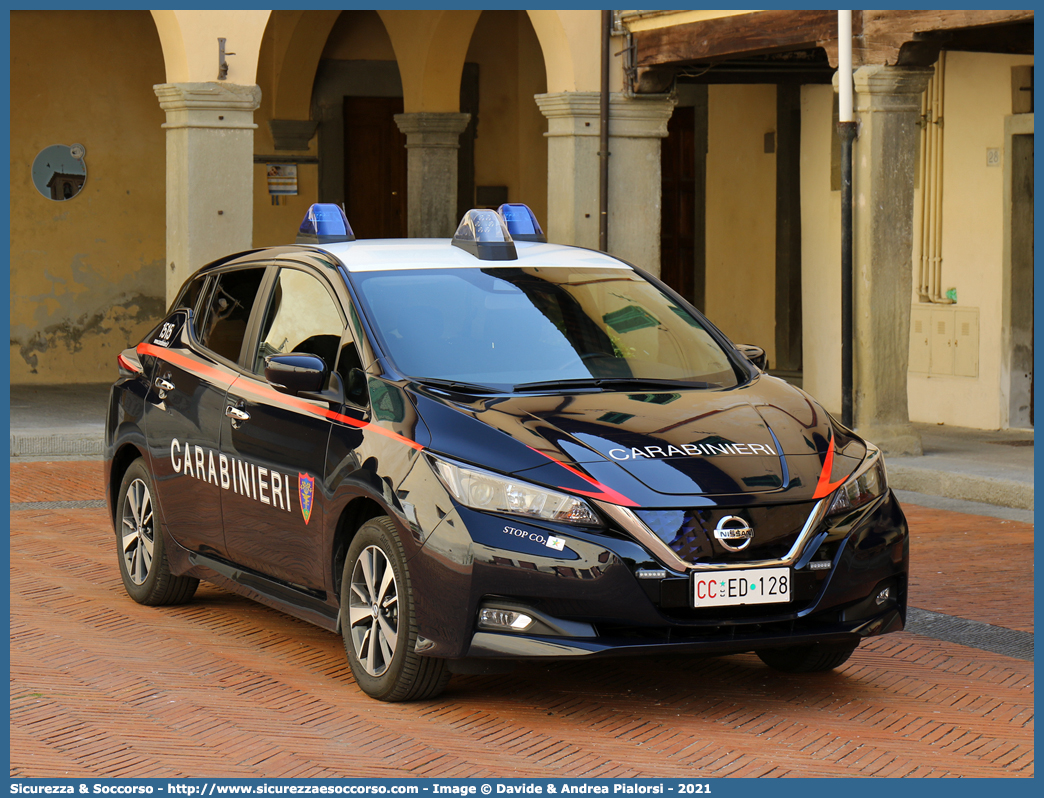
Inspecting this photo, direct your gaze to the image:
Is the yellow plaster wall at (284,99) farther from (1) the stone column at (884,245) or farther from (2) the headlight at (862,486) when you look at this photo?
(2) the headlight at (862,486)

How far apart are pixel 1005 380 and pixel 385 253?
9503 millimetres

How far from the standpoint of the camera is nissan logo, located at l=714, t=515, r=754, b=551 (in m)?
5.33

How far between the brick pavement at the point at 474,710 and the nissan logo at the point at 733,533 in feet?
2.16

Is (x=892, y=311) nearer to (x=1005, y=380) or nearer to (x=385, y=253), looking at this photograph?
(x=1005, y=380)

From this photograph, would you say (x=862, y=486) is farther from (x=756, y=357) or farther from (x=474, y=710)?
(x=474, y=710)

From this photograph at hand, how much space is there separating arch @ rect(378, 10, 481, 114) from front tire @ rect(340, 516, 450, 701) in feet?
41.3

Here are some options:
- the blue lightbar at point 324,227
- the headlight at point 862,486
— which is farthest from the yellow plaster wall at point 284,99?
the headlight at point 862,486

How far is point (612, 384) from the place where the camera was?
20.2ft

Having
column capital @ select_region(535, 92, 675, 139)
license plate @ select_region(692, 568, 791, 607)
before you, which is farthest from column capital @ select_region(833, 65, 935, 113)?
license plate @ select_region(692, 568, 791, 607)

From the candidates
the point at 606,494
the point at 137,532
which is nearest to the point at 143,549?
the point at 137,532

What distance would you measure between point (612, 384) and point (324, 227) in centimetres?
175

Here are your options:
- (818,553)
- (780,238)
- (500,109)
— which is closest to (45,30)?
(500,109)

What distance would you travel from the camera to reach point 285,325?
22.0 ft

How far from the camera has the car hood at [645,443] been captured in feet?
17.6
